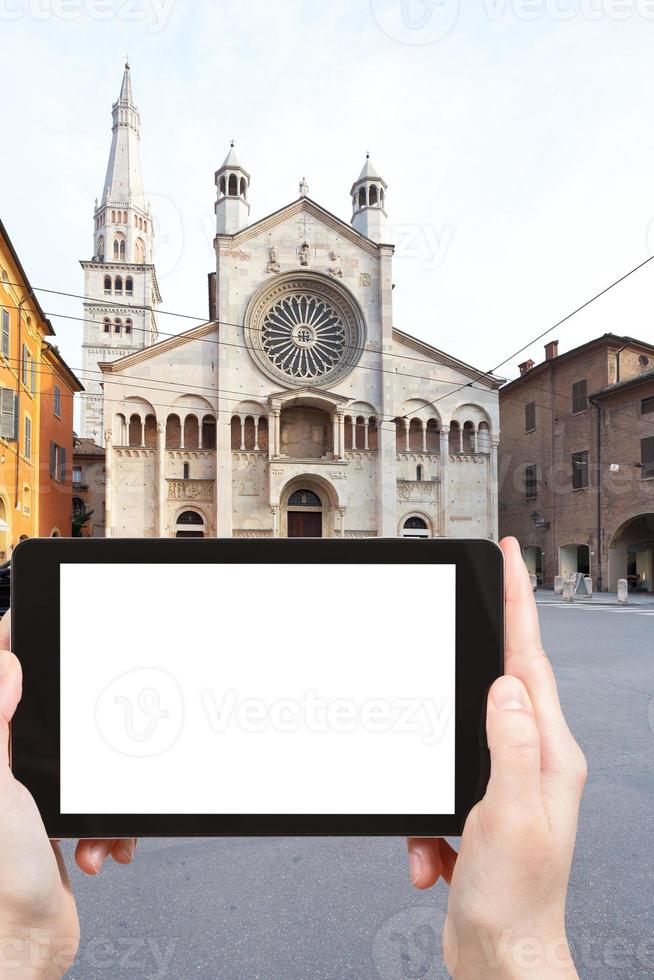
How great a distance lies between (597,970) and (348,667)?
220cm

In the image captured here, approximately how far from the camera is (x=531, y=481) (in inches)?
1187

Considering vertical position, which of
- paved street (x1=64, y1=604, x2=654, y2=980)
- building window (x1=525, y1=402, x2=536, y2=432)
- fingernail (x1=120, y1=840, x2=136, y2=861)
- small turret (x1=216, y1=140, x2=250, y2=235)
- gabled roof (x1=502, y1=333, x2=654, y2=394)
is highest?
small turret (x1=216, y1=140, x2=250, y2=235)

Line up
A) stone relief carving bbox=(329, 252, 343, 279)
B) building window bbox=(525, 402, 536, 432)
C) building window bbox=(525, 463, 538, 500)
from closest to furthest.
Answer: stone relief carving bbox=(329, 252, 343, 279), building window bbox=(525, 463, 538, 500), building window bbox=(525, 402, 536, 432)

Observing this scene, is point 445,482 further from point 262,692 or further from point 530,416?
point 262,692

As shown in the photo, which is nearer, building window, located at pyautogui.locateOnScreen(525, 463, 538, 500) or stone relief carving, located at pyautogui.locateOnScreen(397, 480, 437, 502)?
stone relief carving, located at pyautogui.locateOnScreen(397, 480, 437, 502)

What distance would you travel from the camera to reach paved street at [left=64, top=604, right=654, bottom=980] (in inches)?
85.4

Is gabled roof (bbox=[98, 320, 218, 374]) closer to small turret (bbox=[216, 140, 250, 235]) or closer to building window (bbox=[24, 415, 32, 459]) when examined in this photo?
building window (bbox=[24, 415, 32, 459])

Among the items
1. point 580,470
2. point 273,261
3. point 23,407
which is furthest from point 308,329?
point 580,470

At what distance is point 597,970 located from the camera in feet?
6.97

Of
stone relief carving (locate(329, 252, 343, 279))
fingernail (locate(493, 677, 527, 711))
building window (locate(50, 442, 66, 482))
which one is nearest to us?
fingernail (locate(493, 677, 527, 711))

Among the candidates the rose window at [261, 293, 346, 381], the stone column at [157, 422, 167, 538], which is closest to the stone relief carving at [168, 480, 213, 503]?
the stone column at [157, 422, 167, 538]

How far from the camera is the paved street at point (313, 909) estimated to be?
217 cm

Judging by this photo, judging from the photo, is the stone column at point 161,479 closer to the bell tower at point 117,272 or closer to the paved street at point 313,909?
the paved street at point 313,909

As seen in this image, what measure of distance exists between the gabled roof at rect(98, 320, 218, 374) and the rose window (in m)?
3.08
